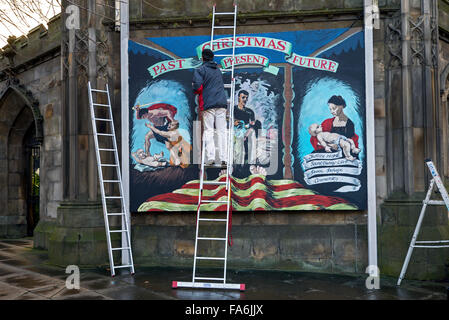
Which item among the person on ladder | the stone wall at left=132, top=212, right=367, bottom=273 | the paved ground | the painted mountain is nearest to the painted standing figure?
the painted mountain

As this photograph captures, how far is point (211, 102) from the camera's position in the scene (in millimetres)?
6988

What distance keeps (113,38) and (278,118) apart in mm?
3538

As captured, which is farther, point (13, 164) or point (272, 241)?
point (13, 164)

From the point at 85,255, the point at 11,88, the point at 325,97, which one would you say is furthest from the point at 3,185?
the point at 325,97

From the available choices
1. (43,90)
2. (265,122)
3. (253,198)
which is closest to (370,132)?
(265,122)

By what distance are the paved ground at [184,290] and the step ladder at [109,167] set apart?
0.50m

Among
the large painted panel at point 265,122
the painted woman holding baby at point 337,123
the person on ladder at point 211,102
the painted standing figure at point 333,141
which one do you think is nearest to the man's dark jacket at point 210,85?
the person on ladder at point 211,102

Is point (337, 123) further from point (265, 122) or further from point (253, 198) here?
point (253, 198)

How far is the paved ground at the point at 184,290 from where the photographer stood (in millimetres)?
5941

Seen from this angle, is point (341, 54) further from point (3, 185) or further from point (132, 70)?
point (3, 185)

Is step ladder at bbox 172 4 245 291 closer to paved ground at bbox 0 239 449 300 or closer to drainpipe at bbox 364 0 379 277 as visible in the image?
paved ground at bbox 0 239 449 300

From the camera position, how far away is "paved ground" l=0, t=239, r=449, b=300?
234 inches

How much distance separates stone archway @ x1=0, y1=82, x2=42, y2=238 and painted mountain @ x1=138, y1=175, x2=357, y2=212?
6.21m

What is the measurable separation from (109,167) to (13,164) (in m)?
5.92
